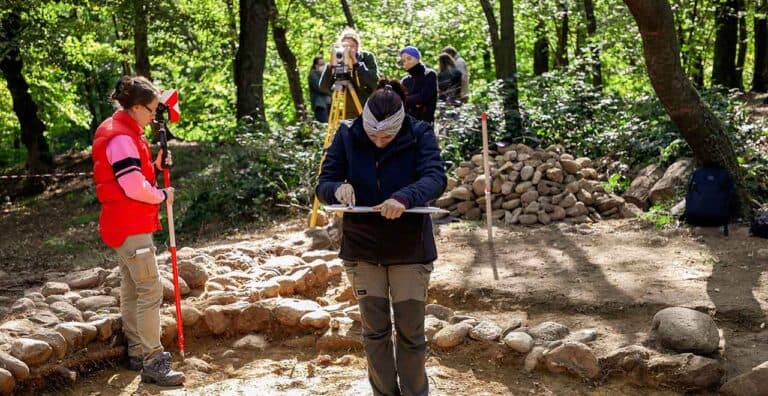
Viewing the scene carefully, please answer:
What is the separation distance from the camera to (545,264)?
7246mm

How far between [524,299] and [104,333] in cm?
313

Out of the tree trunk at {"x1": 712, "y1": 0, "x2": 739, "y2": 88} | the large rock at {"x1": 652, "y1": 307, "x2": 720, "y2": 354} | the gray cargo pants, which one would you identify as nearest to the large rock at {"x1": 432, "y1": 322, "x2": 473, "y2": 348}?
the large rock at {"x1": 652, "y1": 307, "x2": 720, "y2": 354}

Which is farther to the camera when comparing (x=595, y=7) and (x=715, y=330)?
(x=595, y=7)

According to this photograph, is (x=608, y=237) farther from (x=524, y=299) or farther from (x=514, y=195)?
(x=524, y=299)

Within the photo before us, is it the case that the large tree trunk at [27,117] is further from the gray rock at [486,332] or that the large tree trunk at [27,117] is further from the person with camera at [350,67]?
the gray rock at [486,332]

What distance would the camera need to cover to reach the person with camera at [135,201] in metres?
4.75

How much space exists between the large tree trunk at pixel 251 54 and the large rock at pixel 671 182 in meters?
7.86

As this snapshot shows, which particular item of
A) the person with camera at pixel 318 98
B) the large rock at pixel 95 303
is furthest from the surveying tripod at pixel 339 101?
the person with camera at pixel 318 98

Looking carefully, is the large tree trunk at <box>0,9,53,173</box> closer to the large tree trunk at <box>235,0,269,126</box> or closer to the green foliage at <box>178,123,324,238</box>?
the large tree trunk at <box>235,0,269,126</box>

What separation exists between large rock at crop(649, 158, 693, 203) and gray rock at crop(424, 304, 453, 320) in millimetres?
4069

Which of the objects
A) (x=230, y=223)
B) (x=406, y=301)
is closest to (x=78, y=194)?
(x=230, y=223)

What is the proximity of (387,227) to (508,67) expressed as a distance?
885 centimetres

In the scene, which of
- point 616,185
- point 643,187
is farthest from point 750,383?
point 616,185

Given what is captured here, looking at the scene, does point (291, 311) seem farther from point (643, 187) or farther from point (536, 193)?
point (643, 187)
